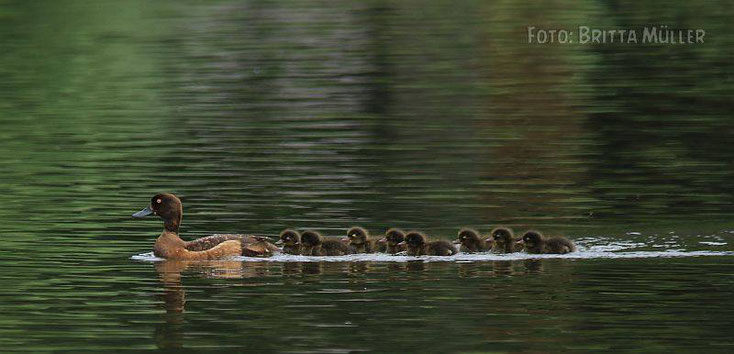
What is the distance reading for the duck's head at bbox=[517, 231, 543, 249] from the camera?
18.3 meters

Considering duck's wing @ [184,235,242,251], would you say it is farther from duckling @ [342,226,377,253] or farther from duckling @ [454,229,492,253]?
duckling @ [454,229,492,253]

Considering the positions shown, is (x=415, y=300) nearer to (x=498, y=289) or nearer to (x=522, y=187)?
(x=498, y=289)

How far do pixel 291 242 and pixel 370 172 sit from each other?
6.14 meters

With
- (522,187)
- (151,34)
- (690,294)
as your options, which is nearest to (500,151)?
(522,187)

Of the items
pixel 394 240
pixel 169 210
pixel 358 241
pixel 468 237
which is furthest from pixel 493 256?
pixel 169 210

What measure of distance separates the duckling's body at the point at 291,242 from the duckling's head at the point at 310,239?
0.11 metres

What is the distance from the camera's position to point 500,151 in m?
26.8

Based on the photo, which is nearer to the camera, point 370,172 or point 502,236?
point 502,236

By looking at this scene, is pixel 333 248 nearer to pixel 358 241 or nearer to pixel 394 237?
pixel 358 241

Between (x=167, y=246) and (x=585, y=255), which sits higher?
(x=167, y=246)

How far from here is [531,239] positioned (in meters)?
18.3

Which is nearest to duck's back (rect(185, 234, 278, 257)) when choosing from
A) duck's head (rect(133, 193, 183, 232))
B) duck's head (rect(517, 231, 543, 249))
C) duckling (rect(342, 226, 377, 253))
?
duck's head (rect(133, 193, 183, 232))

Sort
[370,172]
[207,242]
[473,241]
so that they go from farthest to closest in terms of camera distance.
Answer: [370,172] < [207,242] < [473,241]

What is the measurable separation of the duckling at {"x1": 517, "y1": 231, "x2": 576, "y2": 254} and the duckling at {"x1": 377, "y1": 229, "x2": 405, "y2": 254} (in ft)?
4.07
